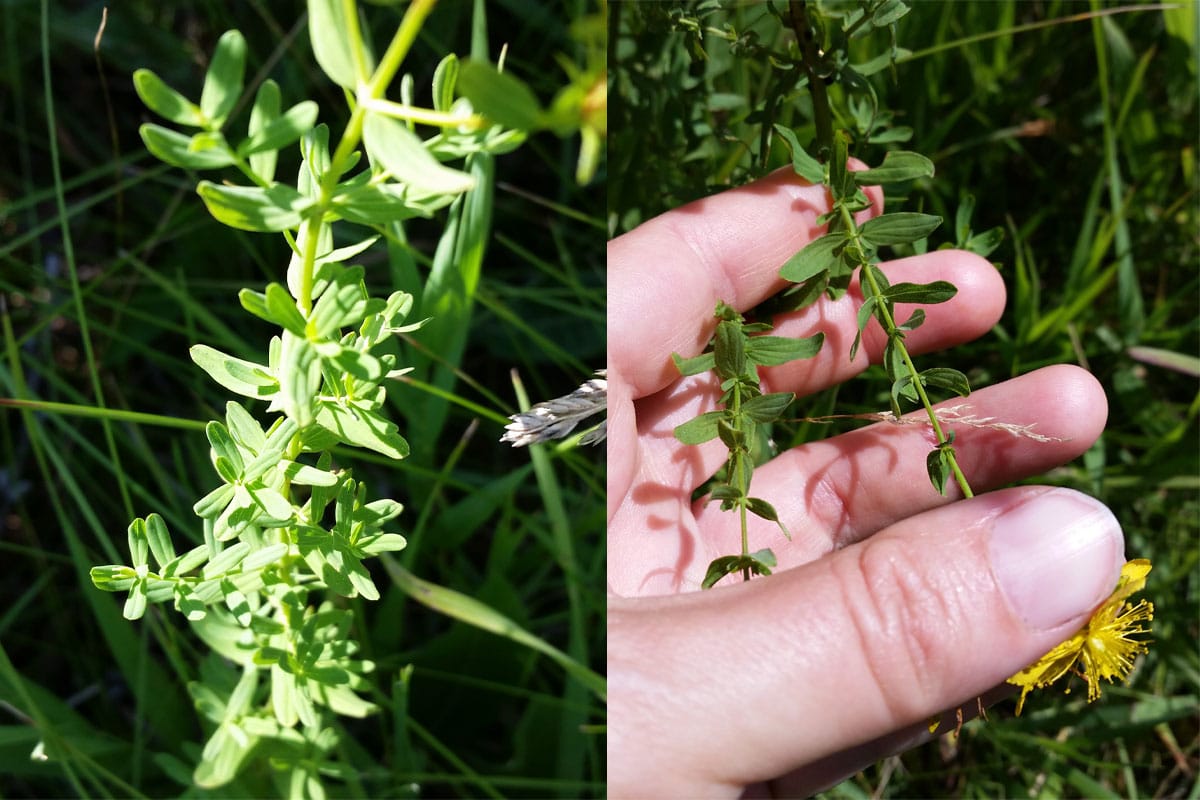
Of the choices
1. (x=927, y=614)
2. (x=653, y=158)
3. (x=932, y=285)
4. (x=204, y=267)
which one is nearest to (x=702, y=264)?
(x=653, y=158)

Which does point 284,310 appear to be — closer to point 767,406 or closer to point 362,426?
point 362,426

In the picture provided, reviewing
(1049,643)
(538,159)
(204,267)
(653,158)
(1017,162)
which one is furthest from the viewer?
(538,159)

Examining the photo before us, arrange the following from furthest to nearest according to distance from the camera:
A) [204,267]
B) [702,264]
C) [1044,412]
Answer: [204,267] → [702,264] → [1044,412]

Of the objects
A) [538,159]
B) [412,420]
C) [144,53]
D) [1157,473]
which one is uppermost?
[144,53]

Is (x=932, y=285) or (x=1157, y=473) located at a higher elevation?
(x=932, y=285)

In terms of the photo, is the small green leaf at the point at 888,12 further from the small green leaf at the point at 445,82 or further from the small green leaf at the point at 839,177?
the small green leaf at the point at 445,82

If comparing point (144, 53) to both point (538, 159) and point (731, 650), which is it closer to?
point (538, 159)

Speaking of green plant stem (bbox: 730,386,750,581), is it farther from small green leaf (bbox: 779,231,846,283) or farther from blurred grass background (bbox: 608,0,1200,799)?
blurred grass background (bbox: 608,0,1200,799)
